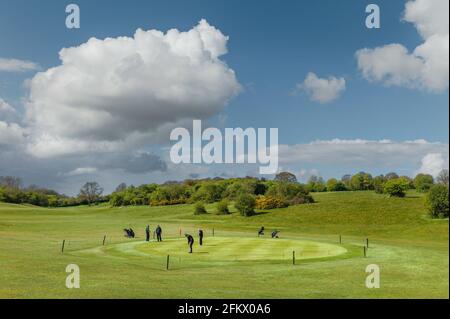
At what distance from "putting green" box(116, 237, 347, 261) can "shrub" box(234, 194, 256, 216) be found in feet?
198

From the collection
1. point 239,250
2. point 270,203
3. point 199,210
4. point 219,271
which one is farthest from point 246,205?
point 219,271

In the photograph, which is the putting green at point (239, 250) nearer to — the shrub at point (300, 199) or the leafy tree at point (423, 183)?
the shrub at point (300, 199)

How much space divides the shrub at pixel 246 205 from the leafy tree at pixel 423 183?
6298cm

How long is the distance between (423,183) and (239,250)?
123 m

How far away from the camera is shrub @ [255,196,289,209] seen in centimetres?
12912

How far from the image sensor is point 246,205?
4803 inches

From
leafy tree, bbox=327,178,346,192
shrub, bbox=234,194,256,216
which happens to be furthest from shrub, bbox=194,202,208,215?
leafy tree, bbox=327,178,346,192

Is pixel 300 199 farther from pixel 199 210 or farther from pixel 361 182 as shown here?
pixel 361 182

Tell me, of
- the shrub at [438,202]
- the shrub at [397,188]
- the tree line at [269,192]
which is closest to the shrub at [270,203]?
the tree line at [269,192]

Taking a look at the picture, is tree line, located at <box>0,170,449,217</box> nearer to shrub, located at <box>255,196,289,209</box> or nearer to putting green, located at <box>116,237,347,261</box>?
shrub, located at <box>255,196,289,209</box>

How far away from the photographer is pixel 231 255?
154ft
